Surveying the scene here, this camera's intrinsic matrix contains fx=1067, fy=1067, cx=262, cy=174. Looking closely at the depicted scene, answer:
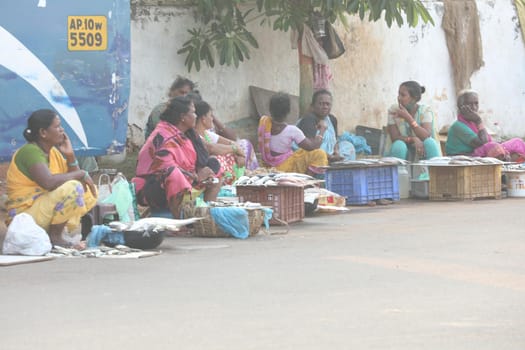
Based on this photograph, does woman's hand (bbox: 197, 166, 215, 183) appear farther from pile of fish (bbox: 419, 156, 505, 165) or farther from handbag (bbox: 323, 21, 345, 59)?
handbag (bbox: 323, 21, 345, 59)

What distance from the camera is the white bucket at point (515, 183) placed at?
42.9 feet

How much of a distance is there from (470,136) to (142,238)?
6.31 m

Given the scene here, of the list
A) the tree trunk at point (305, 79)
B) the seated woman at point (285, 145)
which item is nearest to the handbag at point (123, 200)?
the seated woman at point (285, 145)

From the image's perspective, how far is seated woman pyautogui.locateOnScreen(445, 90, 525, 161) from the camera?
519 inches

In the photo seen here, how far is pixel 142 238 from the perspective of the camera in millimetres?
8070

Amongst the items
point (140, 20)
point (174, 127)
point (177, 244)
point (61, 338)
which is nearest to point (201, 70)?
point (140, 20)

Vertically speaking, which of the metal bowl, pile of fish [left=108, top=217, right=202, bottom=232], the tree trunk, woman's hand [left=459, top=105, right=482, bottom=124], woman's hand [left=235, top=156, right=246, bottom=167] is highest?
the tree trunk

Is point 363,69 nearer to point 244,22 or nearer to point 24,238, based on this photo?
point 244,22

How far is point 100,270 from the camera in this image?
7086 millimetres

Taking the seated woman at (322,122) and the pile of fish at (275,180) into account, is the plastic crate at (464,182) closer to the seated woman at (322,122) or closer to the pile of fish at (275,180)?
the seated woman at (322,122)

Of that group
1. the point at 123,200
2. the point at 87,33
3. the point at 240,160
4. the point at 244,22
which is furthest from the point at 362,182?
the point at 87,33

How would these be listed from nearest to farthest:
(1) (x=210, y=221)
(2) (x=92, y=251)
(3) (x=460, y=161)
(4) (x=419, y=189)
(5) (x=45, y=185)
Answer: (2) (x=92, y=251) → (5) (x=45, y=185) → (1) (x=210, y=221) → (3) (x=460, y=161) → (4) (x=419, y=189)

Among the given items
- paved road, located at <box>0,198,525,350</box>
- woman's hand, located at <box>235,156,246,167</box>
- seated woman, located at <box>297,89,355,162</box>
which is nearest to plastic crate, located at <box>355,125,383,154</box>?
seated woman, located at <box>297,89,355,162</box>

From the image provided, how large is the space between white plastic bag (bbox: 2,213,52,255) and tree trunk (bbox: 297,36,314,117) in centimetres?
718
